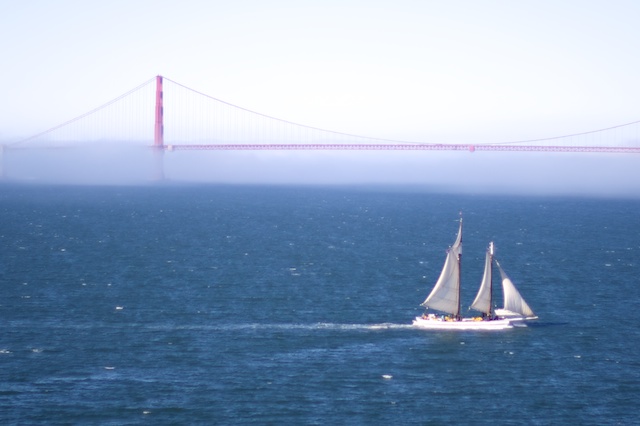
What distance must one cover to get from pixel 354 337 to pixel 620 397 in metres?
16.6

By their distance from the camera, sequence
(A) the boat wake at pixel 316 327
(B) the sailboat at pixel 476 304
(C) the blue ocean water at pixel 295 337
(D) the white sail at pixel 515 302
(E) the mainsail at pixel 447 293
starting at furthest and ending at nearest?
1. (E) the mainsail at pixel 447 293
2. (D) the white sail at pixel 515 302
3. (B) the sailboat at pixel 476 304
4. (A) the boat wake at pixel 316 327
5. (C) the blue ocean water at pixel 295 337

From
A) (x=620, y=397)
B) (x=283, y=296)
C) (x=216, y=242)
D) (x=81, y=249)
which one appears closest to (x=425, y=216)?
(x=216, y=242)

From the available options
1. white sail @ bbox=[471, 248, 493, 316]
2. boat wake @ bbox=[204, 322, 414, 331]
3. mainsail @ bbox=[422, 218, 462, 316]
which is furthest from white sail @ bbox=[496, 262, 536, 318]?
boat wake @ bbox=[204, 322, 414, 331]

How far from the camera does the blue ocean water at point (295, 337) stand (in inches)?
1704

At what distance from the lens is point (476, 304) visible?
204 feet

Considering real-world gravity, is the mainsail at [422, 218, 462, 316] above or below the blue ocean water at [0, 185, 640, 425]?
above

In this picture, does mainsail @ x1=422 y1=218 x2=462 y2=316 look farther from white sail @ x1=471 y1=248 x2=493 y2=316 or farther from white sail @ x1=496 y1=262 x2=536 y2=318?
white sail @ x1=496 y1=262 x2=536 y2=318

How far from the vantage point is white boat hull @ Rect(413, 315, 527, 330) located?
59.8 meters

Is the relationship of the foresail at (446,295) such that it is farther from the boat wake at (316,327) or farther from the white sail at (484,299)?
the boat wake at (316,327)

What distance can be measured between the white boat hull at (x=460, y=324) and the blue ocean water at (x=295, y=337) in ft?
3.62

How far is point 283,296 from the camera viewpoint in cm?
7031

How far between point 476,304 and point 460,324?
107 inches

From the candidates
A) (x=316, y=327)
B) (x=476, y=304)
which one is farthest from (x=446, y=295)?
(x=316, y=327)

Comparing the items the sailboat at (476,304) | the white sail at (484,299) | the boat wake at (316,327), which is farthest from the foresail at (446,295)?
the boat wake at (316,327)
